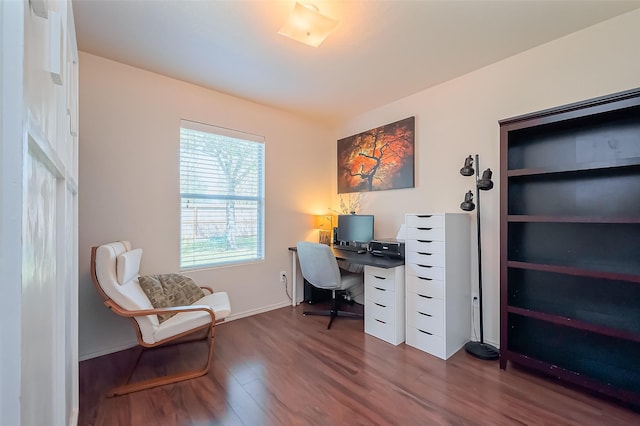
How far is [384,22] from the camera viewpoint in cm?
191

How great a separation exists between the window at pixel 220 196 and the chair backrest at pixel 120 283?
81cm

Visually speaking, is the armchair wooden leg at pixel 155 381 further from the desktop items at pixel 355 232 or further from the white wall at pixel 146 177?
the desktop items at pixel 355 232

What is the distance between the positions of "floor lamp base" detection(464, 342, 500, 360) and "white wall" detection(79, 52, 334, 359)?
215 centimetres

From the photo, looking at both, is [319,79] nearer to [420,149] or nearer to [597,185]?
[420,149]

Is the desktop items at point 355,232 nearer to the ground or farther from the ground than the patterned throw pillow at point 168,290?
farther from the ground

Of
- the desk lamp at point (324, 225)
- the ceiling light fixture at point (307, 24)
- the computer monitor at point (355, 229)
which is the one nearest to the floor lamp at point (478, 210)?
the computer monitor at point (355, 229)

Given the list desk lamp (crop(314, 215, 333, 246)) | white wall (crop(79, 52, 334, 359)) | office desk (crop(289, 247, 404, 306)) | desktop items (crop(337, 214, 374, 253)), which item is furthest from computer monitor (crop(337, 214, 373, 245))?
white wall (crop(79, 52, 334, 359))

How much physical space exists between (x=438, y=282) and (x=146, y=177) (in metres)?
2.90

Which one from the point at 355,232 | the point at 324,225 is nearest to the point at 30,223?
the point at 355,232

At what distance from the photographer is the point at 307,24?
1766 millimetres

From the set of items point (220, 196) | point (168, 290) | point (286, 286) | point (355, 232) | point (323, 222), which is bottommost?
point (286, 286)

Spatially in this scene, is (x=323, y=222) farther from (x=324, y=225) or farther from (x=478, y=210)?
(x=478, y=210)

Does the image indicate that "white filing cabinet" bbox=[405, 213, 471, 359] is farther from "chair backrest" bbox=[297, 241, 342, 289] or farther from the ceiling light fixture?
the ceiling light fixture

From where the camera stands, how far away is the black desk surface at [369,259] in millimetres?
2548
